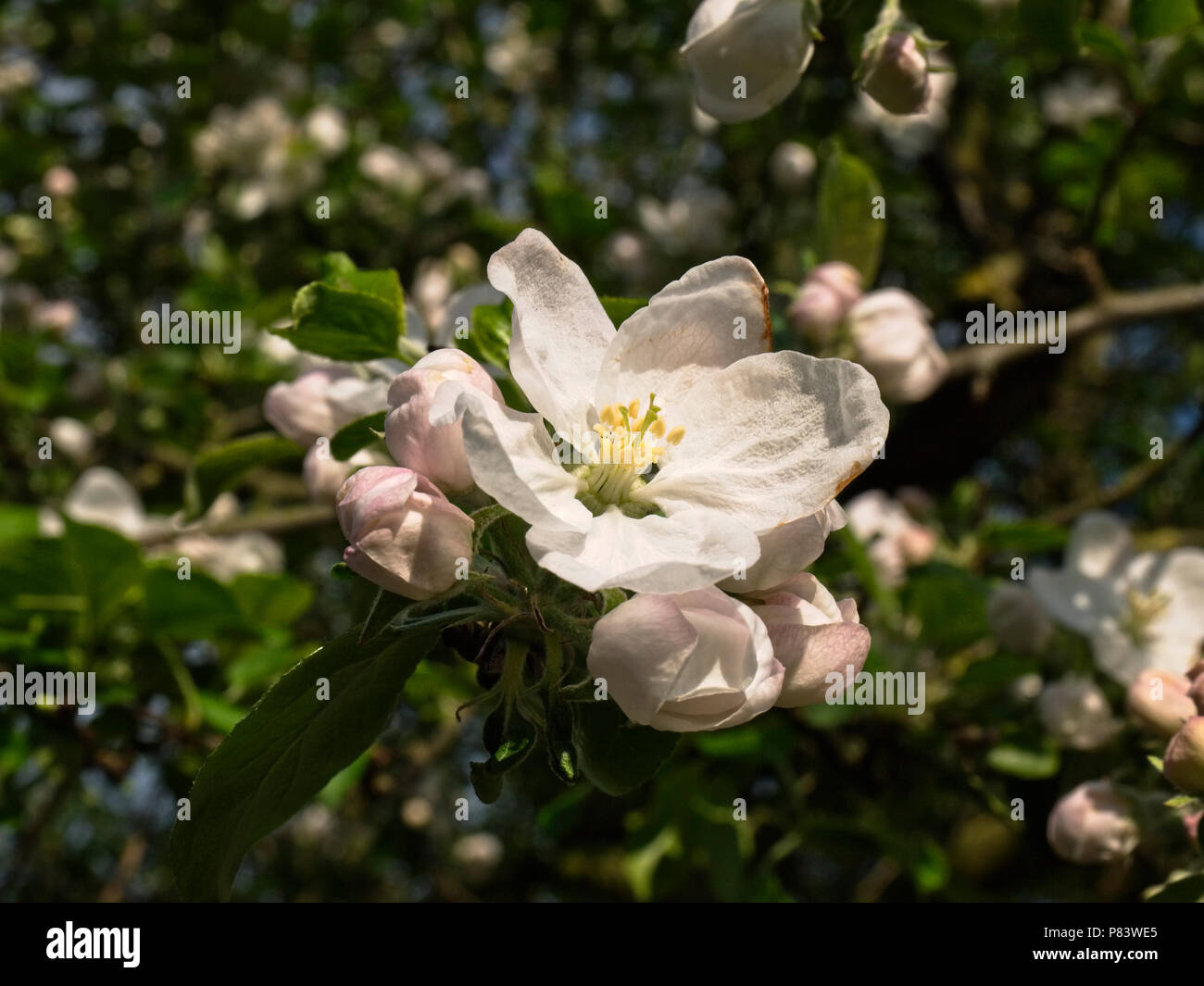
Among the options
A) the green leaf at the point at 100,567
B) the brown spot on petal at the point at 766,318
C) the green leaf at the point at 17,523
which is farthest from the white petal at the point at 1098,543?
the green leaf at the point at 17,523

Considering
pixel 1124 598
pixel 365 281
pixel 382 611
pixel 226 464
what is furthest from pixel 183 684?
pixel 1124 598

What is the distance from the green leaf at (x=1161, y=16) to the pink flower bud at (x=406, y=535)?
1.11 meters

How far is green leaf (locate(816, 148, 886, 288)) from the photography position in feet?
4.68

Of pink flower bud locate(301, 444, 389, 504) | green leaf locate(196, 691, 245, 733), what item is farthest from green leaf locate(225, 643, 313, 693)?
pink flower bud locate(301, 444, 389, 504)

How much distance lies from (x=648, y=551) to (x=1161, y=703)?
73cm

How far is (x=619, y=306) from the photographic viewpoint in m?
0.99

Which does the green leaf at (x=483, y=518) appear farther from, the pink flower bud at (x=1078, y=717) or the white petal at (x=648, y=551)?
the pink flower bud at (x=1078, y=717)

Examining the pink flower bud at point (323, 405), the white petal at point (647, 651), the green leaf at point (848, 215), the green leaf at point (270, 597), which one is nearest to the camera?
the white petal at point (647, 651)

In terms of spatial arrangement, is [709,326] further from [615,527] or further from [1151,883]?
[1151,883]

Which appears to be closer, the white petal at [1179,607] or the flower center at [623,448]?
the flower center at [623,448]

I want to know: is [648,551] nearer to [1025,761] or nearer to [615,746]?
[615,746]

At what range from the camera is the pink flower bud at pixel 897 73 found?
3.72ft
